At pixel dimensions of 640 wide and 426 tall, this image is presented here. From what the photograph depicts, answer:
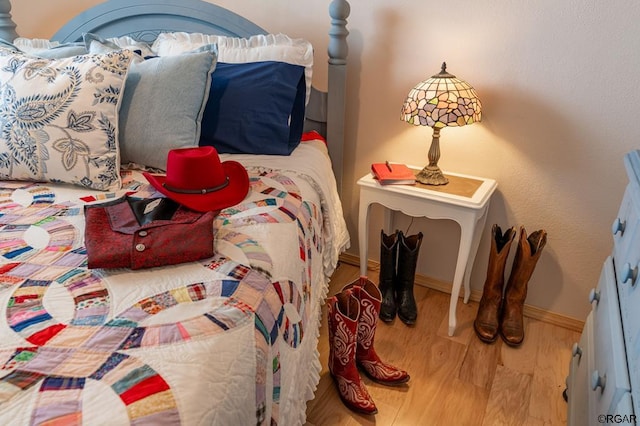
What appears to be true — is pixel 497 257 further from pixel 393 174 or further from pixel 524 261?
pixel 393 174

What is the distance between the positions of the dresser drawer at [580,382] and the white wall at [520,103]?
44 centimetres

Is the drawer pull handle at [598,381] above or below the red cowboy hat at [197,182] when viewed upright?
below

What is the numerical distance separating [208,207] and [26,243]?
1.38 feet

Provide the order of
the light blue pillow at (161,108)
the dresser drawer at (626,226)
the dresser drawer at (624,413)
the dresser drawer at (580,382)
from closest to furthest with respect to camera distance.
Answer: the dresser drawer at (624,413) < the dresser drawer at (626,226) < the dresser drawer at (580,382) < the light blue pillow at (161,108)

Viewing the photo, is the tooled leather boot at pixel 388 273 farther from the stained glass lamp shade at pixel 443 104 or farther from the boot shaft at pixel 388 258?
the stained glass lamp shade at pixel 443 104

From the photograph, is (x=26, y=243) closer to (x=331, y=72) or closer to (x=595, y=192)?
(x=331, y=72)

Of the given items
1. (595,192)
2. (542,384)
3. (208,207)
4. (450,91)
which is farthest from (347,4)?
(542,384)

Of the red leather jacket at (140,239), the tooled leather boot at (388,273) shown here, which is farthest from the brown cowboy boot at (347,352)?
the red leather jacket at (140,239)

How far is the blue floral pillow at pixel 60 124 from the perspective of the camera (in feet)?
4.05

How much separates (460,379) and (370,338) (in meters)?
0.37

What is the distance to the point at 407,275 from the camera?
1.72 m

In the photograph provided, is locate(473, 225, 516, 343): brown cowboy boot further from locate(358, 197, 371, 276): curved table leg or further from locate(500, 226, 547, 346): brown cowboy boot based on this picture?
locate(358, 197, 371, 276): curved table leg

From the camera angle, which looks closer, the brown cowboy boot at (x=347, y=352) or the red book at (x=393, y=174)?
the brown cowboy boot at (x=347, y=352)

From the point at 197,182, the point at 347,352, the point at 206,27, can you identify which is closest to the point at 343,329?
the point at 347,352
